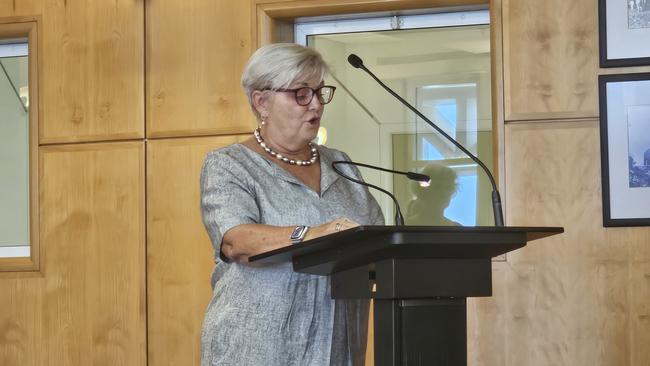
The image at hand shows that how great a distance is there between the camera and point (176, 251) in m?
4.30

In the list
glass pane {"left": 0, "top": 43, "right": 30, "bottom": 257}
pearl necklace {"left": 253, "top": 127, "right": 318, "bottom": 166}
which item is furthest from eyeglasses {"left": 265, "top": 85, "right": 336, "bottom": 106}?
glass pane {"left": 0, "top": 43, "right": 30, "bottom": 257}

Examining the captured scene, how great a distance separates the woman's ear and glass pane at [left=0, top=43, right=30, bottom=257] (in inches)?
104

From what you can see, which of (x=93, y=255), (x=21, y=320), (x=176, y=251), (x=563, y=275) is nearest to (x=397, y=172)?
(x=563, y=275)

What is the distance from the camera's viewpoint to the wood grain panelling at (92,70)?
4410 millimetres

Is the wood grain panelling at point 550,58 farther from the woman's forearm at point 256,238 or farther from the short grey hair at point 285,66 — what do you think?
the woman's forearm at point 256,238

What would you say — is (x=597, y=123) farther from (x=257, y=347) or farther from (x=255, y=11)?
(x=257, y=347)

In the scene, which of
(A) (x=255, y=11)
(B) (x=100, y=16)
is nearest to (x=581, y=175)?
(A) (x=255, y=11)

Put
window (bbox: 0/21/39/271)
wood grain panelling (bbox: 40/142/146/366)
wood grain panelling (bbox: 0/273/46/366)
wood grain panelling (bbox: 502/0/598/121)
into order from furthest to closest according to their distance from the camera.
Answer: window (bbox: 0/21/39/271) → wood grain panelling (bbox: 0/273/46/366) → wood grain panelling (bbox: 40/142/146/366) → wood grain panelling (bbox: 502/0/598/121)

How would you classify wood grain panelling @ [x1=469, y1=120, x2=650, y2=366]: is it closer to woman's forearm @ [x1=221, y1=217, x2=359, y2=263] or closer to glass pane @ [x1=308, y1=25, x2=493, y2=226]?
glass pane @ [x1=308, y1=25, x2=493, y2=226]

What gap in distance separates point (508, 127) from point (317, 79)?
5.46 feet

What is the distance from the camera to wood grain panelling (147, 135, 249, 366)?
4.27 metres

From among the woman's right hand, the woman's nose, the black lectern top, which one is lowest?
the black lectern top

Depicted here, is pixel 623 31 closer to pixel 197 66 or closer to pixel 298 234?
pixel 197 66

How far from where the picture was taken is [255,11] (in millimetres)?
4262
